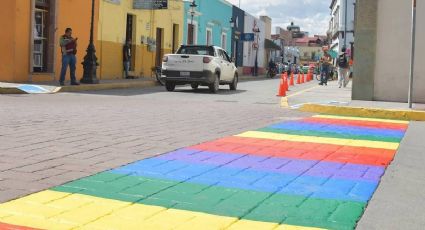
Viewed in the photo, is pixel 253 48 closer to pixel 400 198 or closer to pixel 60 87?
pixel 60 87

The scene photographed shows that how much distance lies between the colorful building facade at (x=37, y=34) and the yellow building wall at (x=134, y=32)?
162cm

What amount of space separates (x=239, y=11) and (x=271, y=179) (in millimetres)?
44272

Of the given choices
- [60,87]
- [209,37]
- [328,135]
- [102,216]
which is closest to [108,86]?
[60,87]

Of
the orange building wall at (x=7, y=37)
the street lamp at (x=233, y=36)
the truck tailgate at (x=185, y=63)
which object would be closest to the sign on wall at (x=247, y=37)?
the street lamp at (x=233, y=36)

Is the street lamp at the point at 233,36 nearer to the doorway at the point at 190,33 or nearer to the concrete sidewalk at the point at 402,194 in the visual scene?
the doorway at the point at 190,33

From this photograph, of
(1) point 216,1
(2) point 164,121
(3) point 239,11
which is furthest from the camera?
(3) point 239,11

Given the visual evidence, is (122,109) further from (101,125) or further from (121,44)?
(121,44)

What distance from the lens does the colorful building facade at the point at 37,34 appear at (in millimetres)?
18125

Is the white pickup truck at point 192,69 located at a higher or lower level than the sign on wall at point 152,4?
lower

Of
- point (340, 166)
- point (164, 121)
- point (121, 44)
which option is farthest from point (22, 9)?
point (340, 166)

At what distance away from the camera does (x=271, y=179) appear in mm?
5410

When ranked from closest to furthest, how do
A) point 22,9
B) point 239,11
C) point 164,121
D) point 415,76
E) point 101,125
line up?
point 101,125 → point 164,121 → point 415,76 → point 22,9 → point 239,11

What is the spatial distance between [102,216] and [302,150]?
3978 mm

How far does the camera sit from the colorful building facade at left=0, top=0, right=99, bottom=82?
59.5ft
